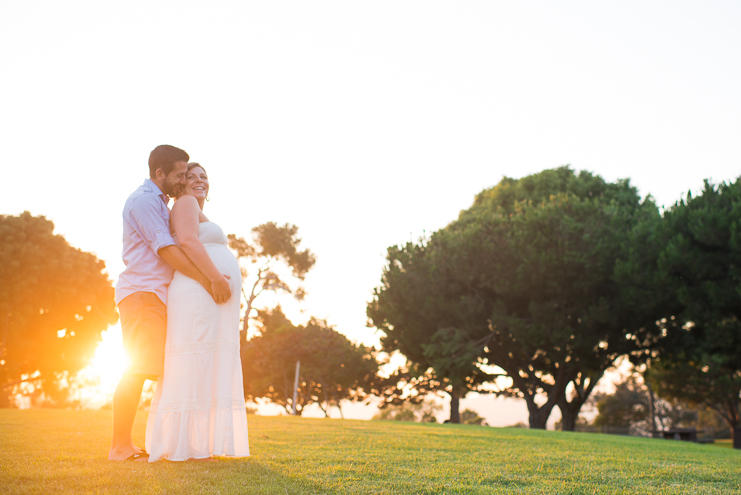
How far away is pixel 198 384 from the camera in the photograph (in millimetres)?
3213

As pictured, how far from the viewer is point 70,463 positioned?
112 inches

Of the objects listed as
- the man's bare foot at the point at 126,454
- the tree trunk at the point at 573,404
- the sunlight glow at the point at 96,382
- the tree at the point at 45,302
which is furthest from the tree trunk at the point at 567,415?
the man's bare foot at the point at 126,454

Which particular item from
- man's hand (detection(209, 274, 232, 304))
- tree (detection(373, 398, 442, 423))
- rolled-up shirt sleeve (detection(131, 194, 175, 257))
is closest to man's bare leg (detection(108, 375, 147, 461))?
man's hand (detection(209, 274, 232, 304))

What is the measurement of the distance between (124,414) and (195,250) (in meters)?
1.07

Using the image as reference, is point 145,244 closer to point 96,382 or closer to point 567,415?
point 567,415

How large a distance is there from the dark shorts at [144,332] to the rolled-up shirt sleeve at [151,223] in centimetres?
34

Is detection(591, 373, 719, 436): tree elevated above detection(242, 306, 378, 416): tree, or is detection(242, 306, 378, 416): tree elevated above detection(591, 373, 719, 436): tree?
detection(242, 306, 378, 416): tree

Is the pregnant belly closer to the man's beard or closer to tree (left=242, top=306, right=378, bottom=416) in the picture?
the man's beard

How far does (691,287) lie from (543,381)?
27.7ft

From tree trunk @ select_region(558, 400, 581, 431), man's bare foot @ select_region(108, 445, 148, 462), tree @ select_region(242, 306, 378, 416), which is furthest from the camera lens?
tree @ select_region(242, 306, 378, 416)

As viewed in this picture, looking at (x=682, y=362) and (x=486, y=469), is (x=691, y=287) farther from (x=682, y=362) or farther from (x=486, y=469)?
(x=486, y=469)

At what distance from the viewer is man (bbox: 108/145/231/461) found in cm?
316

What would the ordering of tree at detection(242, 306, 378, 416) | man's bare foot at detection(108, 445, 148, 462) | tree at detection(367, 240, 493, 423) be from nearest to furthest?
1. man's bare foot at detection(108, 445, 148, 462)
2. tree at detection(367, 240, 493, 423)
3. tree at detection(242, 306, 378, 416)

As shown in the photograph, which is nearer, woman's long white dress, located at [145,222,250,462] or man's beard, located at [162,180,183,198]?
woman's long white dress, located at [145,222,250,462]
